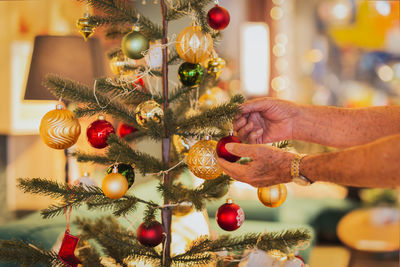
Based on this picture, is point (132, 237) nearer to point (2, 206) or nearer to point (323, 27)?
point (2, 206)

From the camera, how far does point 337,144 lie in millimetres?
1274

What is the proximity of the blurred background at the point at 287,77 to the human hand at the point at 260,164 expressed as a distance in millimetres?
495

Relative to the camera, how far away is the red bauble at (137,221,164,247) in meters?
0.98

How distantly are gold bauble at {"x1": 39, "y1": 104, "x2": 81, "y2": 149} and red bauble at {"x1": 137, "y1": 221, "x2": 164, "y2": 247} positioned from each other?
274mm

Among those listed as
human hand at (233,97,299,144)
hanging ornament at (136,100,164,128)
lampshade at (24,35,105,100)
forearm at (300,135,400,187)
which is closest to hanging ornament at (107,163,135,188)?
hanging ornament at (136,100,164,128)

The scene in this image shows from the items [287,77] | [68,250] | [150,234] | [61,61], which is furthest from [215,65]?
[287,77]

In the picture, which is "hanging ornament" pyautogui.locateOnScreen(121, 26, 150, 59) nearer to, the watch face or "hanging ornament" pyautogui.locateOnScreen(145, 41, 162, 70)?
"hanging ornament" pyautogui.locateOnScreen(145, 41, 162, 70)

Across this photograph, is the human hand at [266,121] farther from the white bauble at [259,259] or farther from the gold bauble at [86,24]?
the gold bauble at [86,24]

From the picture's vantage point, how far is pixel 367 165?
0.86 metres

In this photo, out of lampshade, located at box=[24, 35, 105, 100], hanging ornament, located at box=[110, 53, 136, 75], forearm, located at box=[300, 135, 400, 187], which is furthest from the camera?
lampshade, located at box=[24, 35, 105, 100]

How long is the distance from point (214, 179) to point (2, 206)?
1.45m

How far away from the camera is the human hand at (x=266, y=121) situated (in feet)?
3.83

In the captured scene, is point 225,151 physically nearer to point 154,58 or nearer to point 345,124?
point 154,58

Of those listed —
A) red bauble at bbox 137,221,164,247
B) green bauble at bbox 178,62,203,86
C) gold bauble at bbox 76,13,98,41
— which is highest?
gold bauble at bbox 76,13,98,41
